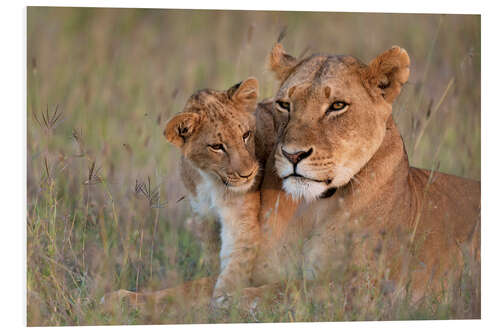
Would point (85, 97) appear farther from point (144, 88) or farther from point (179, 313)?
point (179, 313)

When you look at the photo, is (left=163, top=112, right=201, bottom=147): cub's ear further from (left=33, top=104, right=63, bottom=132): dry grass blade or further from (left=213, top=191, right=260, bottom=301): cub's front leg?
(left=33, top=104, right=63, bottom=132): dry grass blade

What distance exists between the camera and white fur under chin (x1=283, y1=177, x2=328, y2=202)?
4027 millimetres

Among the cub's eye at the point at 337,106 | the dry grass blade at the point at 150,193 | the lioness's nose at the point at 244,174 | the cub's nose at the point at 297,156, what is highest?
the cub's eye at the point at 337,106

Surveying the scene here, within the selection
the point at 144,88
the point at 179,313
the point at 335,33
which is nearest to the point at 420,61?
the point at 335,33

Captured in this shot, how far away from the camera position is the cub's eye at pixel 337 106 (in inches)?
165

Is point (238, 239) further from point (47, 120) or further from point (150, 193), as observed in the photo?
point (47, 120)

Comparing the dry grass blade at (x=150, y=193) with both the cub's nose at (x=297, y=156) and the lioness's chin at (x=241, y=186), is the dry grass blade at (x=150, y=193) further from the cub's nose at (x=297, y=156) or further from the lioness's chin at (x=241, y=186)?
the cub's nose at (x=297, y=156)

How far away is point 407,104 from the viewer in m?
5.20

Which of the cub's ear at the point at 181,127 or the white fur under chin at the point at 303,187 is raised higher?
the cub's ear at the point at 181,127

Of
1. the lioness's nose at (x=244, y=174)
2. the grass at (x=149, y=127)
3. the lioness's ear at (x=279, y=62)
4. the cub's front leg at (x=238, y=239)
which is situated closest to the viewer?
the lioness's nose at (x=244, y=174)

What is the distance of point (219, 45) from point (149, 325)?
8.51 feet

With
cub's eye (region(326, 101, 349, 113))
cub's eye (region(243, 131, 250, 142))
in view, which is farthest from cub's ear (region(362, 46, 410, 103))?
cub's eye (region(243, 131, 250, 142))

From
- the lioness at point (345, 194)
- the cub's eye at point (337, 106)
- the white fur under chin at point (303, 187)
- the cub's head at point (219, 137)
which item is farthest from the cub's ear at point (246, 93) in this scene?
the white fur under chin at point (303, 187)

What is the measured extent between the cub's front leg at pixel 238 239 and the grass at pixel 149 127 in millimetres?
173
